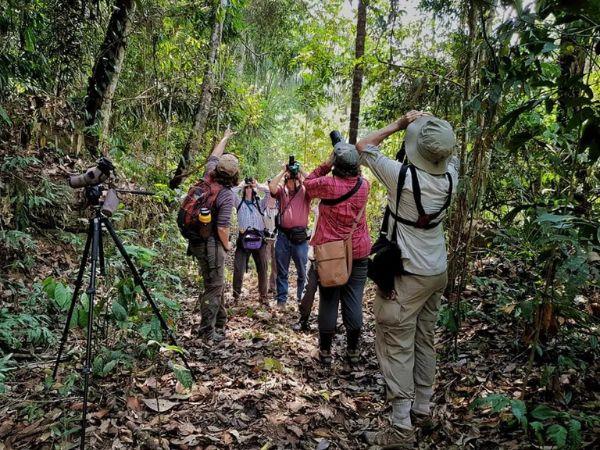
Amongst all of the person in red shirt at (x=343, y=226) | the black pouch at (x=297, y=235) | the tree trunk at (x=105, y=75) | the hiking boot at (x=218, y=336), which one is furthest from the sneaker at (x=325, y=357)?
the tree trunk at (x=105, y=75)

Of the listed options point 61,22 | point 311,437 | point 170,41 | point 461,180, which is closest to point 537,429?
point 311,437

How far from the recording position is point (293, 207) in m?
5.77

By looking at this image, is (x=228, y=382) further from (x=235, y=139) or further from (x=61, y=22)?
(x=235, y=139)

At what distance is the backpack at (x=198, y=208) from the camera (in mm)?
4352

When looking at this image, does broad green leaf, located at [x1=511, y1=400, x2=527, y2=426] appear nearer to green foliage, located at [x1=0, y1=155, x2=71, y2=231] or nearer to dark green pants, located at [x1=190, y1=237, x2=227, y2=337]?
dark green pants, located at [x1=190, y1=237, x2=227, y2=337]

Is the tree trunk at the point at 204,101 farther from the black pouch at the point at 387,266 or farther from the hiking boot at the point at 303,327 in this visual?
the black pouch at the point at 387,266

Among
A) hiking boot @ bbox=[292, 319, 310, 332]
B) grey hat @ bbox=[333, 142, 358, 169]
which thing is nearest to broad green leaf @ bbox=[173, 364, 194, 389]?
grey hat @ bbox=[333, 142, 358, 169]

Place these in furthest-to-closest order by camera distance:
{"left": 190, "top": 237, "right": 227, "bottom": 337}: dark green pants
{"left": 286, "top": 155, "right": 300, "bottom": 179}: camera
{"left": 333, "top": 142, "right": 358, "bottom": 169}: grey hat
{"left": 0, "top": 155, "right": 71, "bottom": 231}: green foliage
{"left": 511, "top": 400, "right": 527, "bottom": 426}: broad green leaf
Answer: {"left": 286, "top": 155, "right": 300, "bottom": 179}: camera < {"left": 0, "top": 155, "right": 71, "bottom": 231}: green foliage < {"left": 190, "top": 237, "right": 227, "bottom": 337}: dark green pants < {"left": 333, "top": 142, "right": 358, "bottom": 169}: grey hat < {"left": 511, "top": 400, "right": 527, "bottom": 426}: broad green leaf

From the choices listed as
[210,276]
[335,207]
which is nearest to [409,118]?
[335,207]

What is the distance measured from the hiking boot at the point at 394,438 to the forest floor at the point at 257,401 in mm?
99

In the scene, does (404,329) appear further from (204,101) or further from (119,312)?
(204,101)

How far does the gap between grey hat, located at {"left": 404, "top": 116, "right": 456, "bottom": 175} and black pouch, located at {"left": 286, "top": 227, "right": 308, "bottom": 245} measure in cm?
299

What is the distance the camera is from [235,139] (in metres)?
12.9

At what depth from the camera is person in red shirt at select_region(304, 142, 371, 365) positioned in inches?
157
